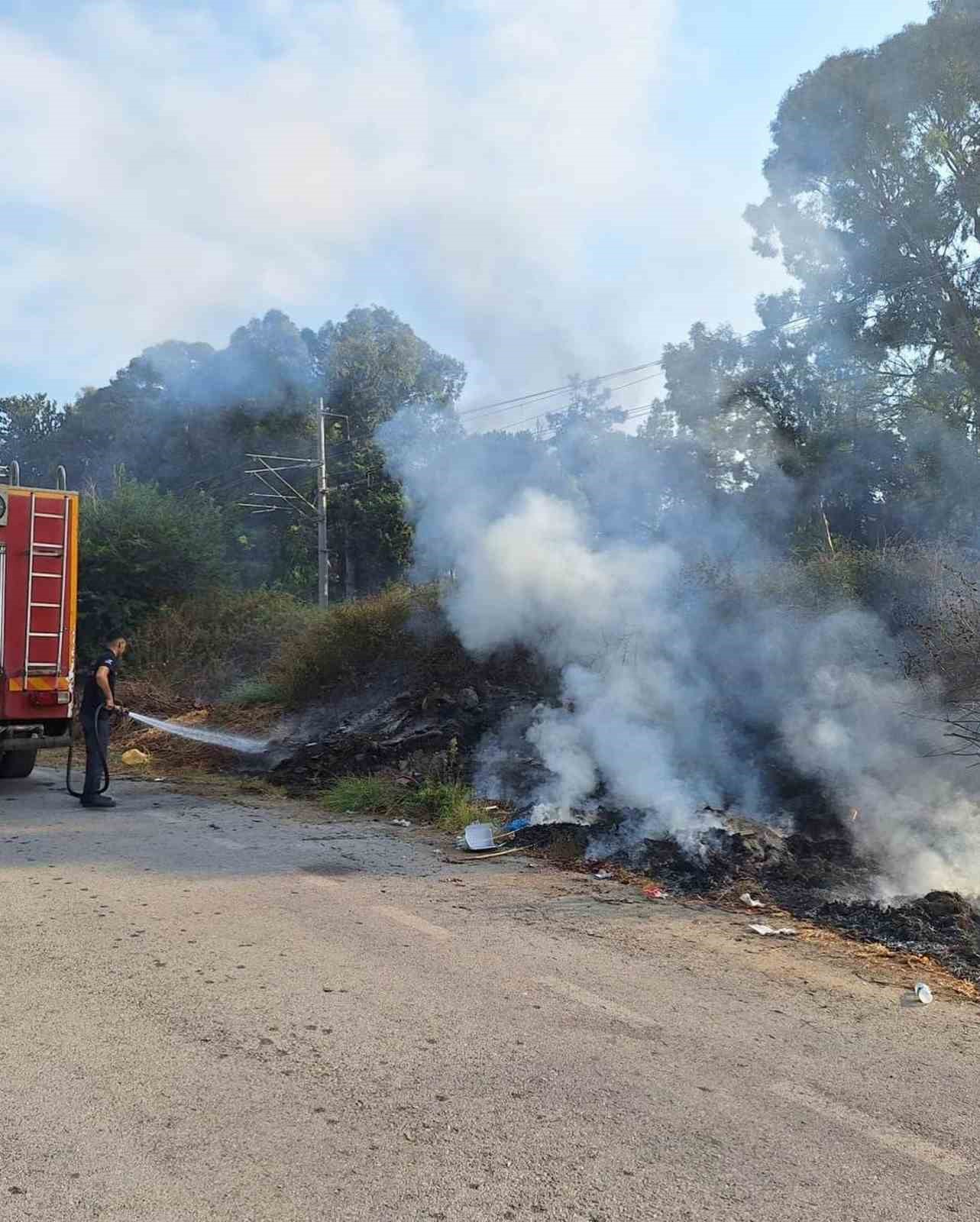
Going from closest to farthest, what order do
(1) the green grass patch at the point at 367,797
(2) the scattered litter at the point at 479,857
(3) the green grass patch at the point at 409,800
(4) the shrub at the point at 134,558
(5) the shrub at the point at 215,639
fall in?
(2) the scattered litter at the point at 479,857
(3) the green grass patch at the point at 409,800
(1) the green grass patch at the point at 367,797
(5) the shrub at the point at 215,639
(4) the shrub at the point at 134,558

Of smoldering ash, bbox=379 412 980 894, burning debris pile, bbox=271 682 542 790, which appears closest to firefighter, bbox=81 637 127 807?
burning debris pile, bbox=271 682 542 790

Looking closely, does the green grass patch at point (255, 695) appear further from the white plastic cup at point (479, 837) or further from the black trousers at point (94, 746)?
the white plastic cup at point (479, 837)

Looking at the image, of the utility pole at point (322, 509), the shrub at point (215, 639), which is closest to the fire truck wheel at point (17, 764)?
the shrub at point (215, 639)

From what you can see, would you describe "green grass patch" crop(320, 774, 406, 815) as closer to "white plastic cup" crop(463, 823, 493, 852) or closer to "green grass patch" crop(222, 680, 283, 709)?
"white plastic cup" crop(463, 823, 493, 852)

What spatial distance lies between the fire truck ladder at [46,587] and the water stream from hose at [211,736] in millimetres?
3290

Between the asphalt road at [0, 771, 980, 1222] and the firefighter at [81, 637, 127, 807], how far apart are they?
297 cm

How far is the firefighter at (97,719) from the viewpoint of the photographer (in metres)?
8.96

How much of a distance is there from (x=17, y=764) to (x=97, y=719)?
2.04 m

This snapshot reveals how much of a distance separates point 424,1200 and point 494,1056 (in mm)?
964

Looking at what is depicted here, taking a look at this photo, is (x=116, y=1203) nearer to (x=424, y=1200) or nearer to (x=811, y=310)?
(x=424, y=1200)

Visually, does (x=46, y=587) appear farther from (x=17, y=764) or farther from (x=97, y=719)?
(x=17, y=764)

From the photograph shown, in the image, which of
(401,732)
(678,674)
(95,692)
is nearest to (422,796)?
(401,732)

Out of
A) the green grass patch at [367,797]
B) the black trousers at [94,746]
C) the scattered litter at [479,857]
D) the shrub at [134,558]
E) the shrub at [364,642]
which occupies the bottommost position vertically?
the scattered litter at [479,857]

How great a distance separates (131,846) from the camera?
7297 millimetres
